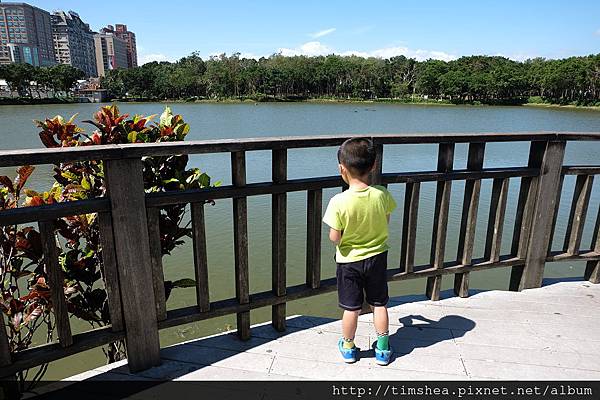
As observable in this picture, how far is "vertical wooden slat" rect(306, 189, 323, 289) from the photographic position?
8.10 feet

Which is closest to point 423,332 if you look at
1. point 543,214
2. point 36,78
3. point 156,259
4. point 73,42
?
point 543,214

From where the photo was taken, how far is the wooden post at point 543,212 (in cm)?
296

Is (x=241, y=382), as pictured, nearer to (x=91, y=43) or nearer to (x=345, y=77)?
(x=345, y=77)

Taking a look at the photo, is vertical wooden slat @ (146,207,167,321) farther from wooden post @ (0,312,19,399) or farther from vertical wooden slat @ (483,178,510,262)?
vertical wooden slat @ (483,178,510,262)

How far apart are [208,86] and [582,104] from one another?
68245 millimetres

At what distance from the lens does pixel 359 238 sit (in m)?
2.12

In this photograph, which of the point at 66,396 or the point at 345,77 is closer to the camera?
the point at 66,396

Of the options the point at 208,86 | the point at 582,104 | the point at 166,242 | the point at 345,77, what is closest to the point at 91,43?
the point at 208,86

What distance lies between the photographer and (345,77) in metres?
91.1

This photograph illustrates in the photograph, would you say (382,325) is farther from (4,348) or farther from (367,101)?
(367,101)

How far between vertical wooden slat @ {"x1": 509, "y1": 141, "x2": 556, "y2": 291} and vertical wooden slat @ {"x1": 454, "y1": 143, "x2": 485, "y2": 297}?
1.30 feet

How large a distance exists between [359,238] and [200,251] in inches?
31.7

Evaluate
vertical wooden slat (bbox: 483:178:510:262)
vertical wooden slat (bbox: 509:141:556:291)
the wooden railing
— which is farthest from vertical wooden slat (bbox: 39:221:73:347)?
vertical wooden slat (bbox: 509:141:556:291)

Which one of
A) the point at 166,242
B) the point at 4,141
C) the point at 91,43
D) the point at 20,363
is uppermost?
the point at 91,43
